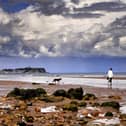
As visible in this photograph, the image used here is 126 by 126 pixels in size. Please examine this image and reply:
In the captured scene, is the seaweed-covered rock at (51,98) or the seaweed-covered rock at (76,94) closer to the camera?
the seaweed-covered rock at (51,98)

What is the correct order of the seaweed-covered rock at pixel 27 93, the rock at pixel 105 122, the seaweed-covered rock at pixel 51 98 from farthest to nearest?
the seaweed-covered rock at pixel 27 93 < the seaweed-covered rock at pixel 51 98 < the rock at pixel 105 122

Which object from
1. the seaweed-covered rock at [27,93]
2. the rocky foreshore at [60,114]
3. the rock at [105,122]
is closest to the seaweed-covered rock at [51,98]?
the rocky foreshore at [60,114]

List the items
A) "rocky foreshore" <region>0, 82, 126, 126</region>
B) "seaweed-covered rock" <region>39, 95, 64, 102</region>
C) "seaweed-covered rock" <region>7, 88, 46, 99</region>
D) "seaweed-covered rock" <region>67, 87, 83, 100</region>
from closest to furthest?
1. "rocky foreshore" <region>0, 82, 126, 126</region>
2. "seaweed-covered rock" <region>39, 95, 64, 102</region>
3. "seaweed-covered rock" <region>67, 87, 83, 100</region>
4. "seaweed-covered rock" <region>7, 88, 46, 99</region>

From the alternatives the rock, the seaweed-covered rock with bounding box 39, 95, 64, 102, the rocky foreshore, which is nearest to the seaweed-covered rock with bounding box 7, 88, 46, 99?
the rocky foreshore

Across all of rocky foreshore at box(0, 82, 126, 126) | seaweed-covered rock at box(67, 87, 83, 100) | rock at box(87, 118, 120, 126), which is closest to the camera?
rock at box(87, 118, 120, 126)

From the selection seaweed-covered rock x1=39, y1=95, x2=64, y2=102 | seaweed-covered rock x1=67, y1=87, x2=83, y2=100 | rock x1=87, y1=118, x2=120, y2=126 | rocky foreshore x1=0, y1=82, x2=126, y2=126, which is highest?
seaweed-covered rock x1=67, y1=87, x2=83, y2=100

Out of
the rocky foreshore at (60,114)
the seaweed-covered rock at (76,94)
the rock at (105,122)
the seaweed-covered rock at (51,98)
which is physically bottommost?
the rock at (105,122)

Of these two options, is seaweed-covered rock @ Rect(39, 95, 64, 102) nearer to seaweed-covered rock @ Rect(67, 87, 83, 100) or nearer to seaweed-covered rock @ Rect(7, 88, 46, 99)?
seaweed-covered rock @ Rect(67, 87, 83, 100)

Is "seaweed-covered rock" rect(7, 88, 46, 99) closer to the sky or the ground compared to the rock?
closer to the sky

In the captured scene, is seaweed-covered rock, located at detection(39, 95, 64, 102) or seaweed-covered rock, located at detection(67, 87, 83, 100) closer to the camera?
seaweed-covered rock, located at detection(39, 95, 64, 102)

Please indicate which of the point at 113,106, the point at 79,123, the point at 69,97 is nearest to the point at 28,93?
the point at 69,97

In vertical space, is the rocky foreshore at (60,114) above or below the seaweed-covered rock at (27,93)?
below

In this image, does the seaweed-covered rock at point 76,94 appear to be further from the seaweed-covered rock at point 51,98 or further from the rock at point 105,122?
the rock at point 105,122

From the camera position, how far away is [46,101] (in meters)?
32.8
